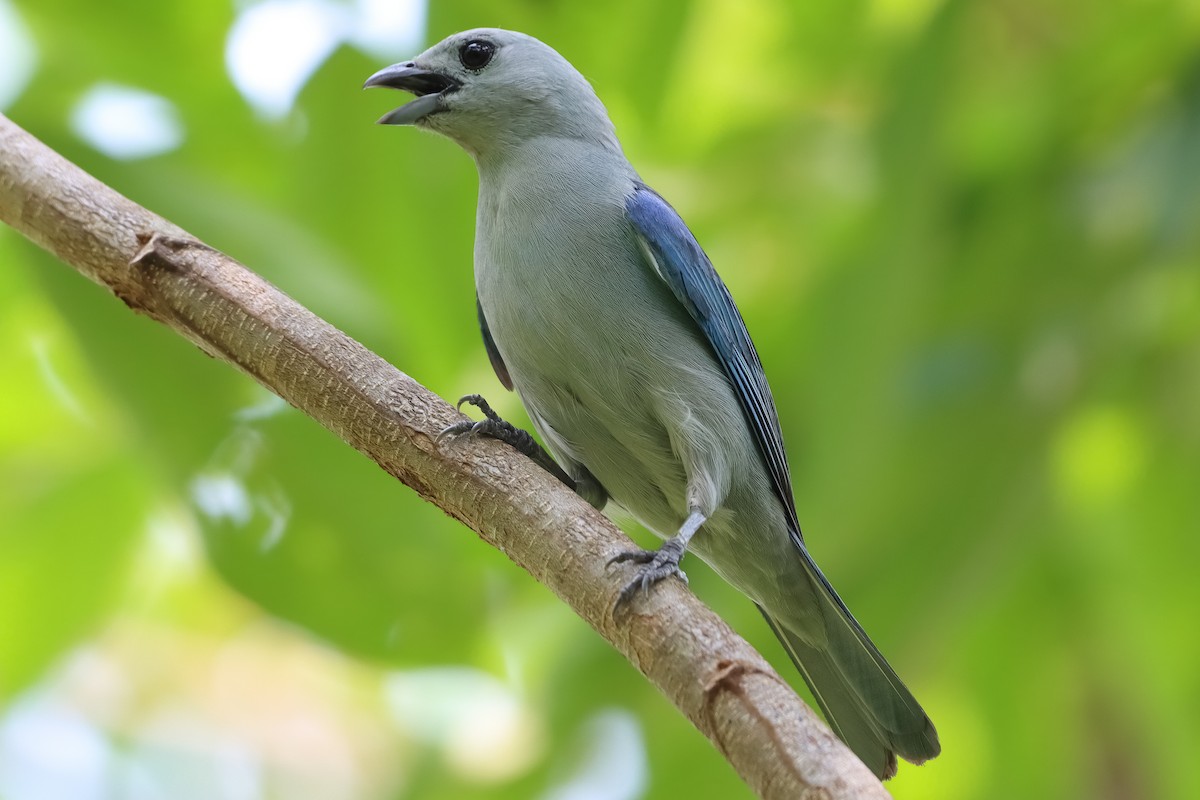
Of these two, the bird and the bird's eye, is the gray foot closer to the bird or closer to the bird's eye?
the bird

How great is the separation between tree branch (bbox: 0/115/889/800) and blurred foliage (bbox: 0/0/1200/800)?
1.94 feet

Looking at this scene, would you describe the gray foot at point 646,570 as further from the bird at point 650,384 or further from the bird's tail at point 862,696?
the bird's tail at point 862,696

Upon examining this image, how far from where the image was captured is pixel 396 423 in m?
2.49

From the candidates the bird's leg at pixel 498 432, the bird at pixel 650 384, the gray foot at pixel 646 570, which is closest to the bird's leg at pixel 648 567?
the gray foot at pixel 646 570

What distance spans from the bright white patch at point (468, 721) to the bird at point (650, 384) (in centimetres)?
64

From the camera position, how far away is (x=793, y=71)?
4.16 metres

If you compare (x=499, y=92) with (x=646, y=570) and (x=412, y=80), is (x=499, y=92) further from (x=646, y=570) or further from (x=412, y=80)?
(x=646, y=570)

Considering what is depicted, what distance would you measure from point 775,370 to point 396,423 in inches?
74.5

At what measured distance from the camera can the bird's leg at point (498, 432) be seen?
2498 millimetres

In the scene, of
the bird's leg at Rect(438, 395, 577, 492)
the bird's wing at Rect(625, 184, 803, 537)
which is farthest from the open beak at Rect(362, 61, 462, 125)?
the bird's leg at Rect(438, 395, 577, 492)

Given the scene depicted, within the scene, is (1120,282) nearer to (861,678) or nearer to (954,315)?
(954,315)

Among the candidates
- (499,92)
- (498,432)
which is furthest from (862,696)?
(499,92)

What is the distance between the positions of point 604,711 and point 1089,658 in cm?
168

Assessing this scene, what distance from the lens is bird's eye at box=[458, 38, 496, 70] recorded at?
13.2 ft
